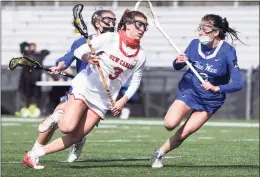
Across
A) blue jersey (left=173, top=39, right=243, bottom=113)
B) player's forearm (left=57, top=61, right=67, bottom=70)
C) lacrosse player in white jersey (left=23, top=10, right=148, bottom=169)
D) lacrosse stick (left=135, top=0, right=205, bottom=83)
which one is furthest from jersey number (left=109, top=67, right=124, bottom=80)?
lacrosse stick (left=135, top=0, right=205, bottom=83)

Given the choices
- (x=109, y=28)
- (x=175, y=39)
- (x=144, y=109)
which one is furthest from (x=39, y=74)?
(x=109, y=28)

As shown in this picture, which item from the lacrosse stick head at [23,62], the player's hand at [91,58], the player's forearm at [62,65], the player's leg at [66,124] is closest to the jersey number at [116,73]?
the player's hand at [91,58]

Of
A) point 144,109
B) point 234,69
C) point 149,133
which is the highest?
point 234,69

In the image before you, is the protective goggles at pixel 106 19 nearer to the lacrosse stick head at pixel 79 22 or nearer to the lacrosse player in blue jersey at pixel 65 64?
the lacrosse player in blue jersey at pixel 65 64

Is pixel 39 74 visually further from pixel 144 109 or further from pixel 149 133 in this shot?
pixel 149 133

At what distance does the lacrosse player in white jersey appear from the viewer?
30.6ft

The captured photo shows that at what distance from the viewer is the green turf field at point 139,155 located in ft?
31.3

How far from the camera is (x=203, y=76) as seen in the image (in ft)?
33.2

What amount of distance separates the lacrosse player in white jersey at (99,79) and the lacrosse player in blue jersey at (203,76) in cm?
80

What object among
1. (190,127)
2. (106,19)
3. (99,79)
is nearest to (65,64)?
(99,79)

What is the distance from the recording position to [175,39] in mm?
28766

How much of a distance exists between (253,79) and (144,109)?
3.12 m

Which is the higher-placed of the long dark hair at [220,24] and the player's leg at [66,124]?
the long dark hair at [220,24]

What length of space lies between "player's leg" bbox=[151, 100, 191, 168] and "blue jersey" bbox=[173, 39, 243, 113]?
8cm
